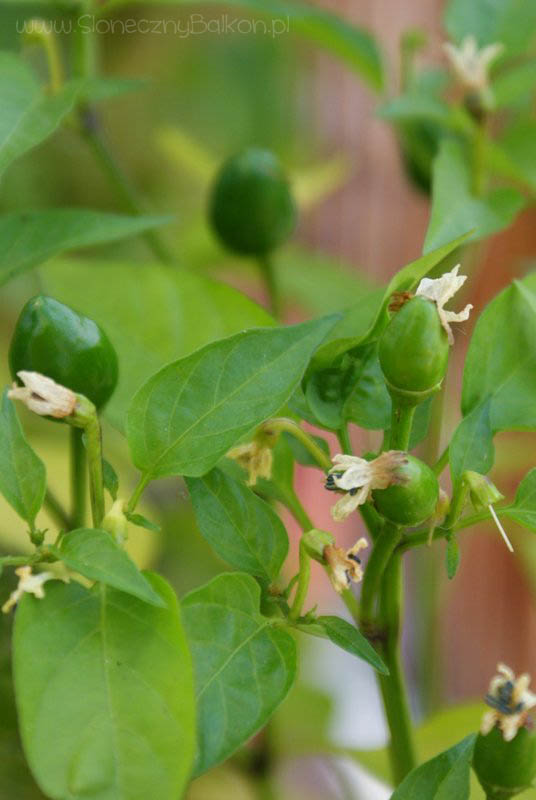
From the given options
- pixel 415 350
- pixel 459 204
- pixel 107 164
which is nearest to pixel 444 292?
pixel 415 350

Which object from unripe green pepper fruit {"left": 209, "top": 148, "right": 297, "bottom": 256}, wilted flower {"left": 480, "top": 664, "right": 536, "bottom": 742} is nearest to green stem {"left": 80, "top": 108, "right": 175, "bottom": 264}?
unripe green pepper fruit {"left": 209, "top": 148, "right": 297, "bottom": 256}

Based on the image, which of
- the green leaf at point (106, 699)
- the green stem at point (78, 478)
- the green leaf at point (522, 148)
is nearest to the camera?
the green leaf at point (106, 699)

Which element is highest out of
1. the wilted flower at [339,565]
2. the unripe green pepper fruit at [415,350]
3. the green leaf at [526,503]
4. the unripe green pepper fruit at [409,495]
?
the unripe green pepper fruit at [415,350]

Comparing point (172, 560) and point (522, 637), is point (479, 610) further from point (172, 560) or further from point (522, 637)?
point (172, 560)

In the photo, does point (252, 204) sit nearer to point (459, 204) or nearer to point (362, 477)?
point (459, 204)

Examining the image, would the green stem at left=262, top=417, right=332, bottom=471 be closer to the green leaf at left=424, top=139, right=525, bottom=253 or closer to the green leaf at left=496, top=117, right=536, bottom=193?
the green leaf at left=424, top=139, right=525, bottom=253

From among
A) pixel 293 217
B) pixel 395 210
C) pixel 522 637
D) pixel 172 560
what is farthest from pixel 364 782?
pixel 395 210

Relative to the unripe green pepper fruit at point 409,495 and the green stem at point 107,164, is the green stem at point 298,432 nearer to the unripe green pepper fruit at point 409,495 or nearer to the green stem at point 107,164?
the unripe green pepper fruit at point 409,495

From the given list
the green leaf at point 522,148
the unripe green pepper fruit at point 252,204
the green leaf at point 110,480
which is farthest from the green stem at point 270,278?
the green leaf at point 110,480
